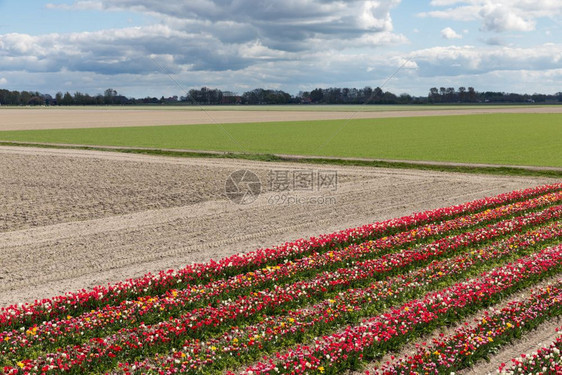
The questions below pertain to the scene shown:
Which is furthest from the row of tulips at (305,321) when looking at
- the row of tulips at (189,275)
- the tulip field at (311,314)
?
the row of tulips at (189,275)

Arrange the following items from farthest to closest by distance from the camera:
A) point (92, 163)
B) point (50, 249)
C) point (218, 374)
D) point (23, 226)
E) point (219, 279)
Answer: point (92, 163) < point (23, 226) < point (50, 249) < point (219, 279) < point (218, 374)

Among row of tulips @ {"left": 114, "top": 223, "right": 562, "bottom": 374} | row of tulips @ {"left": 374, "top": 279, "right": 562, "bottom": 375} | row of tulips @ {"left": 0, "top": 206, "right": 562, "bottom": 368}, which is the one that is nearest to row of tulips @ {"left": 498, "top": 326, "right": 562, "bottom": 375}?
row of tulips @ {"left": 374, "top": 279, "right": 562, "bottom": 375}

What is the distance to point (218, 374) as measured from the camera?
8547mm

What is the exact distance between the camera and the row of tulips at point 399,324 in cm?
A: 859

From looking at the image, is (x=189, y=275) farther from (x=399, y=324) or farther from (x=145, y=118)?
(x=145, y=118)

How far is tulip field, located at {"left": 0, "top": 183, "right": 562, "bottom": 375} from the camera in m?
8.77

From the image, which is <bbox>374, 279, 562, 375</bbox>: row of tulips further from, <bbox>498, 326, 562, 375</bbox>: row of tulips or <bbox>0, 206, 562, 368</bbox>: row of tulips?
<bbox>0, 206, 562, 368</bbox>: row of tulips

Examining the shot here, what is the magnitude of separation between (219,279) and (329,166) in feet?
70.8

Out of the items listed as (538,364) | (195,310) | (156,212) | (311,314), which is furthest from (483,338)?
(156,212)

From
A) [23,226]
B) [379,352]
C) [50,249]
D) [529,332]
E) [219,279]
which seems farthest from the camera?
[23,226]

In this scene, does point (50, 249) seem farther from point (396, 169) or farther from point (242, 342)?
point (396, 169)

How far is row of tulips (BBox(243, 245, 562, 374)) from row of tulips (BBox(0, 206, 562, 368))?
142 centimetres

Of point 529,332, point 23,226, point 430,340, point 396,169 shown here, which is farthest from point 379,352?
point 396,169

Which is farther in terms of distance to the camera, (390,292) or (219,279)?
(219,279)
